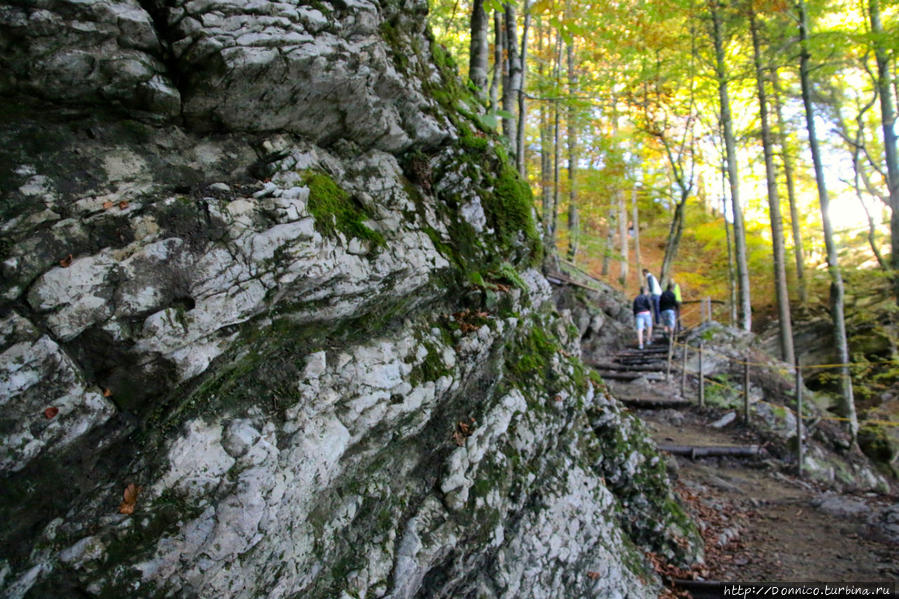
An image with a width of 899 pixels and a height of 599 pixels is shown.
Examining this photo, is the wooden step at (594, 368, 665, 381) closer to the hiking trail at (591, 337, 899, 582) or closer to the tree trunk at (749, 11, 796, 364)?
the hiking trail at (591, 337, 899, 582)

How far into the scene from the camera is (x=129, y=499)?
2.48 metres

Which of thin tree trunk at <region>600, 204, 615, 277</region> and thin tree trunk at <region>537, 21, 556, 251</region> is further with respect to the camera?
thin tree trunk at <region>600, 204, 615, 277</region>

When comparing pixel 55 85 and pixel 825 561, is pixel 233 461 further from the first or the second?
pixel 825 561

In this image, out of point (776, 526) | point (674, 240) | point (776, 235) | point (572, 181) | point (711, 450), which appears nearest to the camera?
point (776, 526)

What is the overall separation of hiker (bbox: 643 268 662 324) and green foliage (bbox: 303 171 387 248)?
1225 centimetres

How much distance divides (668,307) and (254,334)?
14086 mm

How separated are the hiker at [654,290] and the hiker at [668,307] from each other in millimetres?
262

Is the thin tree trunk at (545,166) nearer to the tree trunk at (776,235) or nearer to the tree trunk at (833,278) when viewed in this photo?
the tree trunk at (776,235)

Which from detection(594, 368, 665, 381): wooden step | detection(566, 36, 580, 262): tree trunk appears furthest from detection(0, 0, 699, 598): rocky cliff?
detection(566, 36, 580, 262): tree trunk

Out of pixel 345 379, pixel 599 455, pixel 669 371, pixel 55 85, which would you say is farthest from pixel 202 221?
pixel 669 371

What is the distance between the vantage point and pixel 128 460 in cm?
255

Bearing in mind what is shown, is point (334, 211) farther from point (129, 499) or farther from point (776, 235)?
point (776, 235)

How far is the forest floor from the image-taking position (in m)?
5.85

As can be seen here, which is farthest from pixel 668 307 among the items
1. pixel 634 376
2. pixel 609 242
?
pixel 609 242
